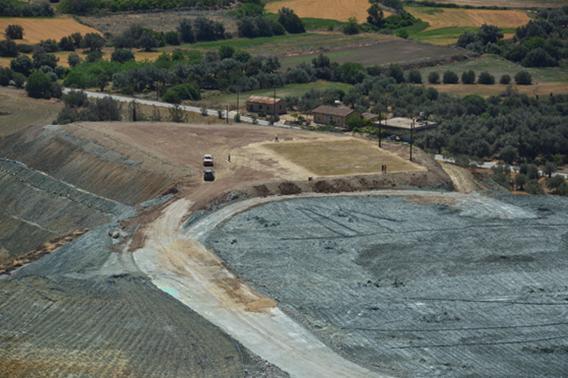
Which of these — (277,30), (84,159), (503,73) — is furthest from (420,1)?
(84,159)

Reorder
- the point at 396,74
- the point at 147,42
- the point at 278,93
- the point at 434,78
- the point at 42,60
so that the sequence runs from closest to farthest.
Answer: the point at 278,93
the point at 434,78
the point at 42,60
the point at 396,74
the point at 147,42

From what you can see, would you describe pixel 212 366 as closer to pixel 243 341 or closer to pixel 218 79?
pixel 243 341

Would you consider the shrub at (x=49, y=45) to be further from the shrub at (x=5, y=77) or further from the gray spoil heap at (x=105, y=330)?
the gray spoil heap at (x=105, y=330)

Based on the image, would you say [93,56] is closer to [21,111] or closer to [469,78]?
[21,111]

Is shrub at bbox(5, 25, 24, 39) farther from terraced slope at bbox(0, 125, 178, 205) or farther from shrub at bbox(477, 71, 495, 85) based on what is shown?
shrub at bbox(477, 71, 495, 85)

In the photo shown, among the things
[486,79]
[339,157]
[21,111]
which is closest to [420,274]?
[339,157]

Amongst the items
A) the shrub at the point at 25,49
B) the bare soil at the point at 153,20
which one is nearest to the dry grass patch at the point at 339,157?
the shrub at the point at 25,49

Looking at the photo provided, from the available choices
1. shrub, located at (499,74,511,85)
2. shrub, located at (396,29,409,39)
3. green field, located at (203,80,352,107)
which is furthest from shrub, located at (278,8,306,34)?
shrub, located at (499,74,511,85)
